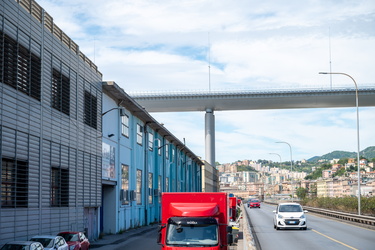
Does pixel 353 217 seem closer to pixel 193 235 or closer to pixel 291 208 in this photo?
pixel 291 208

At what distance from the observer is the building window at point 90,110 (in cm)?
3231

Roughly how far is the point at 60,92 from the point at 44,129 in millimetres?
3081

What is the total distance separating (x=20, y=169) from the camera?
2255 centimetres

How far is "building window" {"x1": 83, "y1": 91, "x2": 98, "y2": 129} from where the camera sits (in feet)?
106

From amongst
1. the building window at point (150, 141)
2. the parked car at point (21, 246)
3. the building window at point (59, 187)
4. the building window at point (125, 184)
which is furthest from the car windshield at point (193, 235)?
the building window at point (150, 141)

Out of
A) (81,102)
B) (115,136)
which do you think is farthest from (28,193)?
(115,136)

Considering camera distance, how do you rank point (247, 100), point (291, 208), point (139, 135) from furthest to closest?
point (247, 100), point (139, 135), point (291, 208)

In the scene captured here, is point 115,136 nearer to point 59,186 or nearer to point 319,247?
point 59,186

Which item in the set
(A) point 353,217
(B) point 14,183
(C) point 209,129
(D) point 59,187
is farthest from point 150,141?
(C) point 209,129

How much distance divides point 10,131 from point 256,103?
75.9 m

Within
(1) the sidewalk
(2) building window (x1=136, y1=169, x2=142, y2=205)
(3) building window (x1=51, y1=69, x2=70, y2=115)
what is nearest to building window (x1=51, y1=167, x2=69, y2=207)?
(3) building window (x1=51, y1=69, x2=70, y2=115)

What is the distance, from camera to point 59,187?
1073 inches

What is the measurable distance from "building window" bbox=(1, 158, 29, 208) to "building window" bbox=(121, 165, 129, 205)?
17.1 meters

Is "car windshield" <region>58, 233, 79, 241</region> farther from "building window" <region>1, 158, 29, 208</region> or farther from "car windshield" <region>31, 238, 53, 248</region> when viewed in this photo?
"car windshield" <region>31, 238, 53, 248</region>
